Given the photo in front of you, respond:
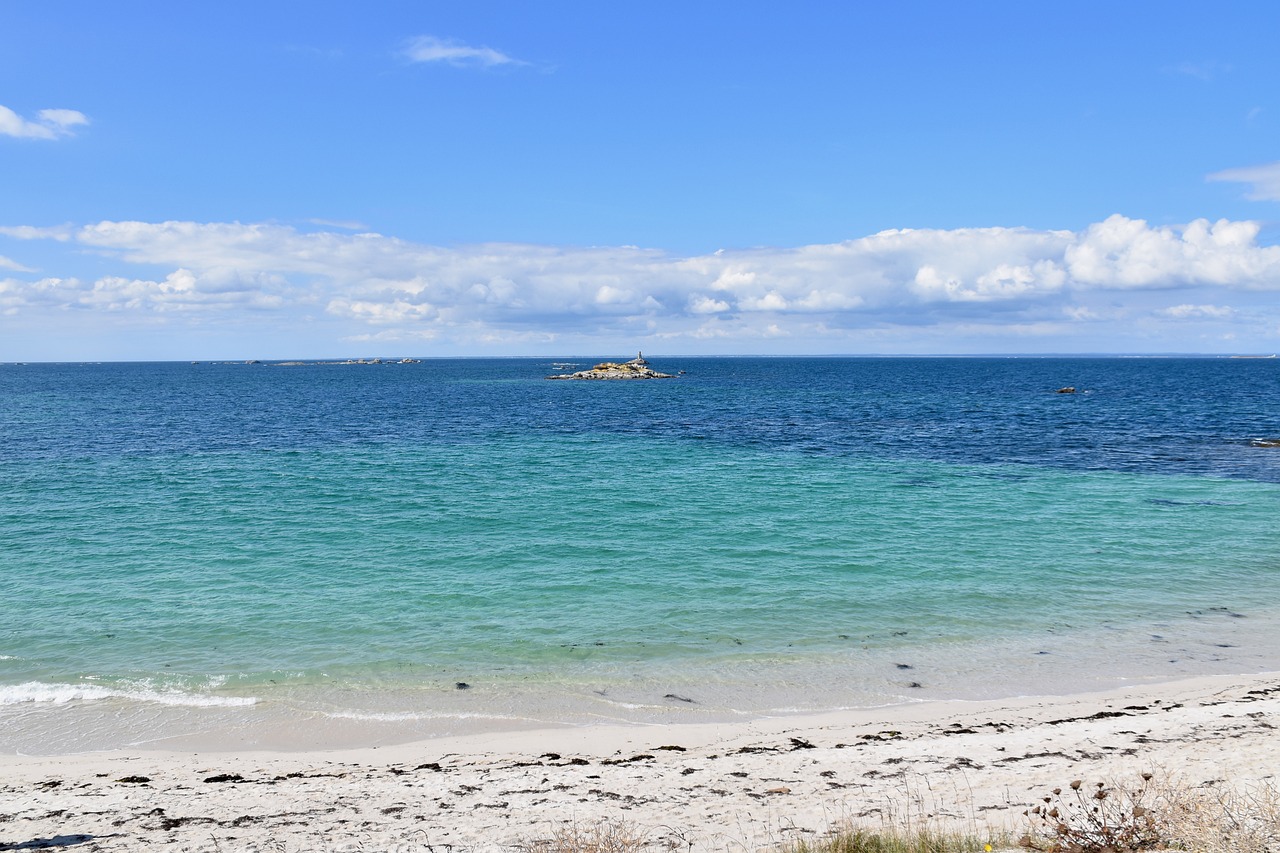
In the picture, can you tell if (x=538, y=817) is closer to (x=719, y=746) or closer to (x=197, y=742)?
(x=719, y=746)

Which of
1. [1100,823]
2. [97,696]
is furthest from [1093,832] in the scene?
[97,696]

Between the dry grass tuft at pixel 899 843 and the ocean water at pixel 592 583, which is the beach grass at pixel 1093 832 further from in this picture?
the ocean water at pixel 592 583

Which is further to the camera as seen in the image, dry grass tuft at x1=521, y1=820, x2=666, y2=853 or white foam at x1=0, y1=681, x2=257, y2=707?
white foam at x1=0, y1=681, x2=257, y2=707

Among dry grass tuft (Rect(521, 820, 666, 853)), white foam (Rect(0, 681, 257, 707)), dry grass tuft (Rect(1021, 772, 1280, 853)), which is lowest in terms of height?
white foam (Rect(0, 681, 257, 707))

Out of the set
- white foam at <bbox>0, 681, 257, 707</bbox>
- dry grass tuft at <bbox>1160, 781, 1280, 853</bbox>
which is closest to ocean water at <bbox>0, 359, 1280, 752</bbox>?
Result: white foam at <bbox>0, 681, 257, 707</bbox>

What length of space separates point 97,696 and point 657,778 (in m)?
11.8

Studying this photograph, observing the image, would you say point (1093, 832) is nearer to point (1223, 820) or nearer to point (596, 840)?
point (1223, 820)

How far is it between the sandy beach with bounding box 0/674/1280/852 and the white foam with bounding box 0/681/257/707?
2.07 metres

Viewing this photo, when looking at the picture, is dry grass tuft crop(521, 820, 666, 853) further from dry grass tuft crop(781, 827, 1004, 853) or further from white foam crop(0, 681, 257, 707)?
white foam crop(0, 681, 257, 707)

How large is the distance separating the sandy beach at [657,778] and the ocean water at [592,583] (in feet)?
3.42

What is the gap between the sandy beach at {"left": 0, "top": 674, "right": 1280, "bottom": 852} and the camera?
10328mm

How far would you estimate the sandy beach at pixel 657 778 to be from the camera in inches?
407

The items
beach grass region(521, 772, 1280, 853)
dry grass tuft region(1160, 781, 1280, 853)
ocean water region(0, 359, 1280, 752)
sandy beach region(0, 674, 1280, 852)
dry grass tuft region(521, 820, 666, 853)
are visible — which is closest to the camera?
dry grass tuft region(1160, 781, 1280, 853)

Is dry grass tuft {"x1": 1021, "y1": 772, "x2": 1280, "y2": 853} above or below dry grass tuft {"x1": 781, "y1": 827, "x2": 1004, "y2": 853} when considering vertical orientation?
above
